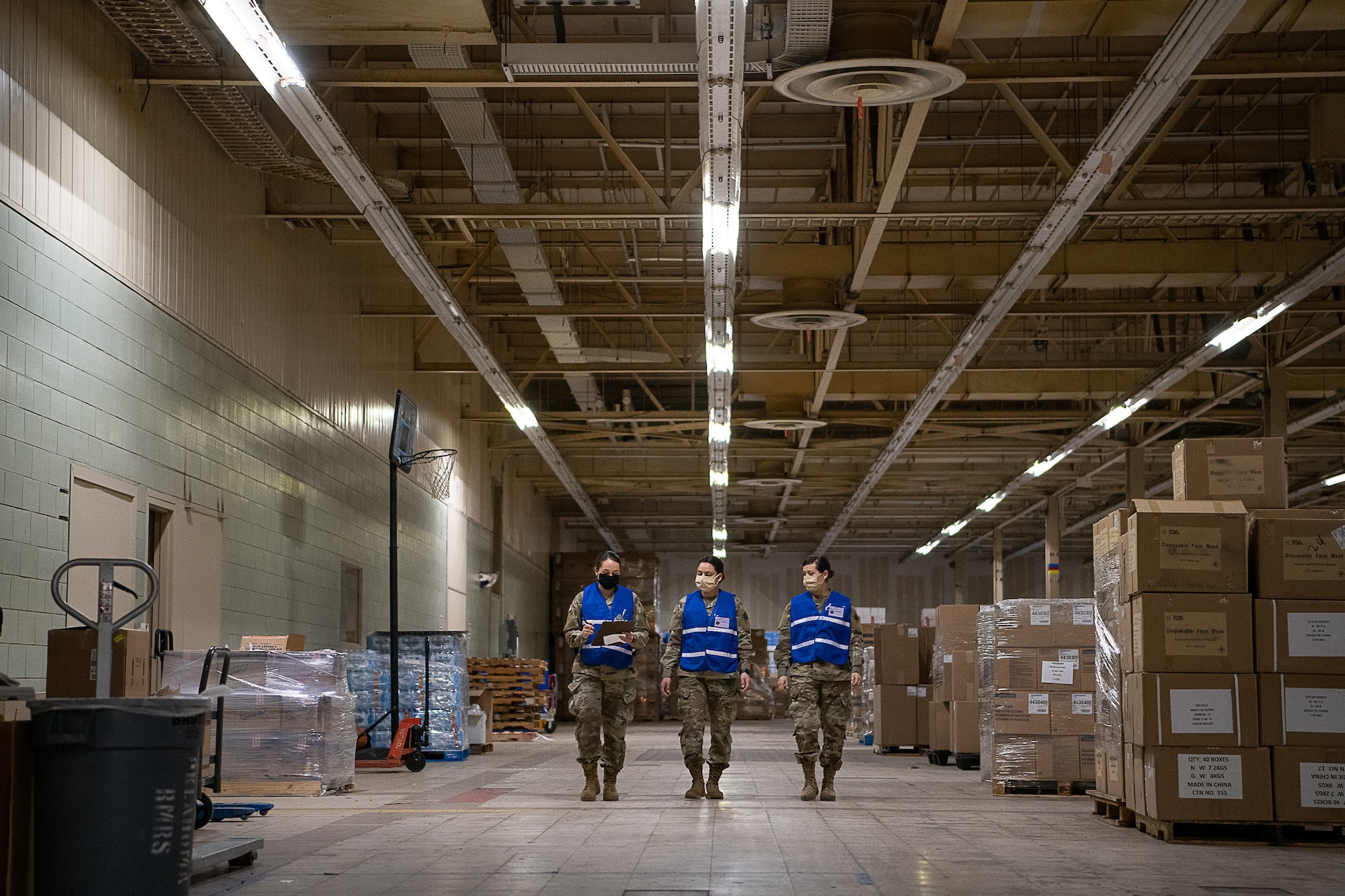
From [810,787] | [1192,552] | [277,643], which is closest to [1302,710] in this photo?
[1192,552]

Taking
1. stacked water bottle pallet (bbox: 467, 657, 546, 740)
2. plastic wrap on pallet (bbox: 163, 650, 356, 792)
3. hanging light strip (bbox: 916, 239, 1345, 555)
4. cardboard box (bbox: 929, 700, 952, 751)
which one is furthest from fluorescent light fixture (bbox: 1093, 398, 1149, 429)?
plastic wrap on pallet (bbox: 163, 650, 356, 792)

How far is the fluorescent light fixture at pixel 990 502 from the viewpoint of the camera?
3127 centimetres

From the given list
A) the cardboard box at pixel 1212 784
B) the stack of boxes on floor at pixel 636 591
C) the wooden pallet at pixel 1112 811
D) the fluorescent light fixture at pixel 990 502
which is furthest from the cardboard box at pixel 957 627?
the stack of boxes on floor at pixel 636 591

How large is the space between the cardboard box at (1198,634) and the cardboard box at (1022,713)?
146 inches

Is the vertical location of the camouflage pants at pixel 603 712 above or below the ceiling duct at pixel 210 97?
below

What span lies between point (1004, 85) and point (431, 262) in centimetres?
606

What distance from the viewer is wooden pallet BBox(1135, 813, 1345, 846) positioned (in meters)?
7.91

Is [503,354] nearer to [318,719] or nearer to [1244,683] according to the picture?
[318,719]

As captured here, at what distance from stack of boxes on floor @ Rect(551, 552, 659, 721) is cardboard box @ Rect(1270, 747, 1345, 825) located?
2514 cm

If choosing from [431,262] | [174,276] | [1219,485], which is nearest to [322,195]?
[431,262]

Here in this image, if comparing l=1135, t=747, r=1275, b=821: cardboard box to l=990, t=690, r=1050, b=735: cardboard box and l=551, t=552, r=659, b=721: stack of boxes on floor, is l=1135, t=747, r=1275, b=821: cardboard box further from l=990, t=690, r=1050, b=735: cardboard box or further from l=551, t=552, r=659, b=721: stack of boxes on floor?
l=551, t=552, r=659, b=721: stack of boxes on floor

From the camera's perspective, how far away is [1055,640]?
1216 centimetres

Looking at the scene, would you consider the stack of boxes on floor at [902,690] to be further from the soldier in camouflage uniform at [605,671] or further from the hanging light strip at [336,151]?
the soldier in camouflage uniform at [605,671]

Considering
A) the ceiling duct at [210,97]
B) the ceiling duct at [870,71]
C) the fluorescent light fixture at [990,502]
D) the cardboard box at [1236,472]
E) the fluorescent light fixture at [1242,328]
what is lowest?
the cardboard box at [1236,472]
